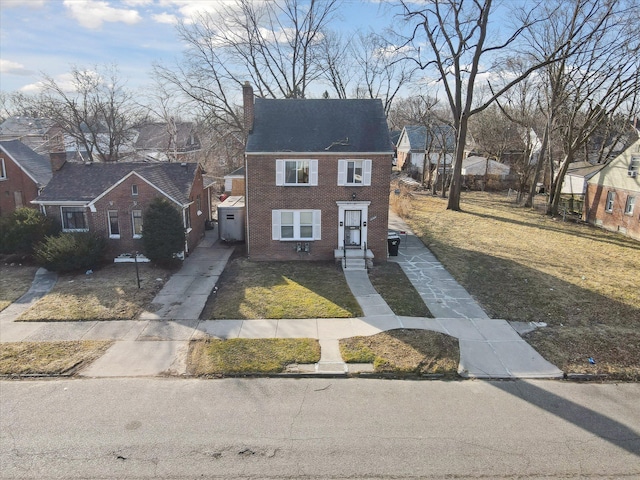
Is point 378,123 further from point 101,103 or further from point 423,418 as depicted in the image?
point 101,103

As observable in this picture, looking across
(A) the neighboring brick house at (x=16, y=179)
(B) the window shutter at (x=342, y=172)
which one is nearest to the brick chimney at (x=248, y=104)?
(B) the window shutter at (x=342, y=172)

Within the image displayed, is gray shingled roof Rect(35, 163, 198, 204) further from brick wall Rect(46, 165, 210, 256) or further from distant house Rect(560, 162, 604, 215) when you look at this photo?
distant house Rect(560, 162, 604, 215)

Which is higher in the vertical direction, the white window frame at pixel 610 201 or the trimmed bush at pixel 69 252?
the white window frame at pixel 610 201

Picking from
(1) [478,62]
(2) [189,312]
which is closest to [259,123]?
(2) [189,312]

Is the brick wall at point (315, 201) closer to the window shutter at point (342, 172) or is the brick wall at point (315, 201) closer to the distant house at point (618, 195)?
the window shutter at point (342, 172)

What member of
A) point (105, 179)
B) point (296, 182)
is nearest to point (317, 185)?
point (296, 182)
